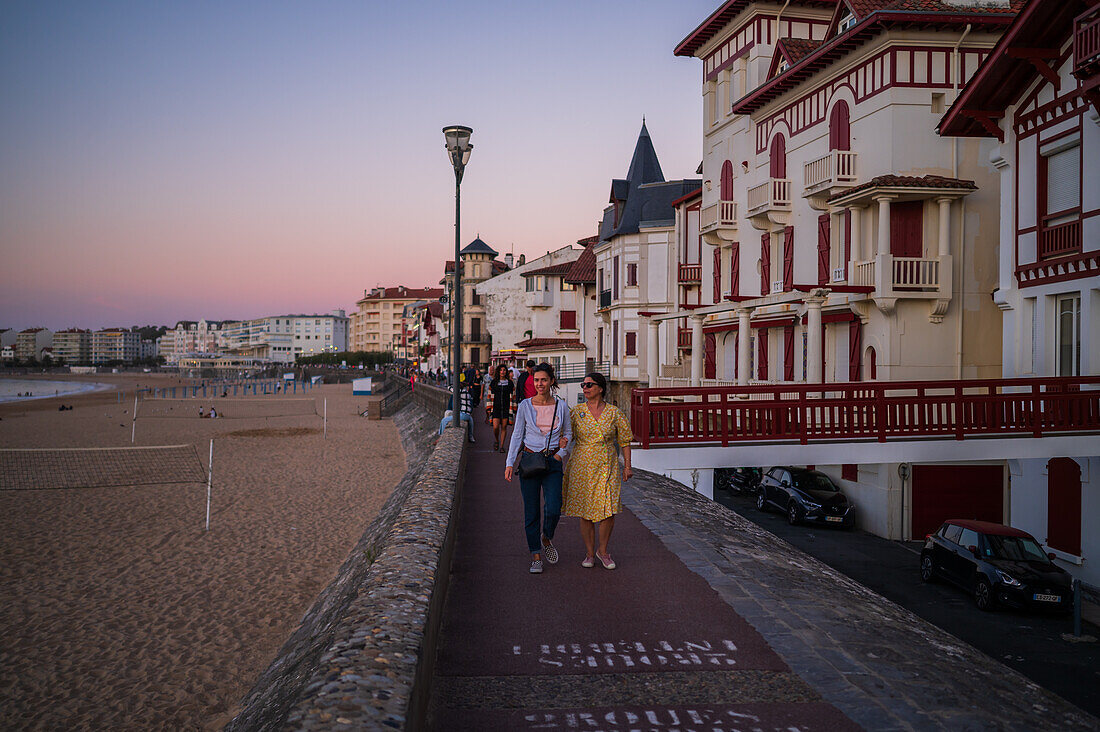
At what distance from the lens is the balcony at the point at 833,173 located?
2091 cm

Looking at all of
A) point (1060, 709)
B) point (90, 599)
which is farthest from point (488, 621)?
point (90, 599)

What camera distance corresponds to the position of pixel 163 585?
14.0m

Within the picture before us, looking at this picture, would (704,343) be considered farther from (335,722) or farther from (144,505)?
(335,722)

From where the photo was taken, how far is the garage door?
19844 mm

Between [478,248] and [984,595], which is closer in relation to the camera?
[984,595]

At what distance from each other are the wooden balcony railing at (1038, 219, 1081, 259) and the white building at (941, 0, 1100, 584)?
2 cm

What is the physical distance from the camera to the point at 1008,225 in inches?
639

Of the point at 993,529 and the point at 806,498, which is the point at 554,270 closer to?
the point at 806,498

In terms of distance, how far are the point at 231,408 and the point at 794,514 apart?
54.8 metres

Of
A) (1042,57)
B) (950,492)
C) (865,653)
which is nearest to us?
(865,653)

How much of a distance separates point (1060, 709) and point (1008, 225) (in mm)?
12839

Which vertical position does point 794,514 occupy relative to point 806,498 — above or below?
below

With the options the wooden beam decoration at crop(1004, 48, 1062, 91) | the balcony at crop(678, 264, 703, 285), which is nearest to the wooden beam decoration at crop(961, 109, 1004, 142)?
the wooden beam decoration at crop(1004, 48, 1062, 91)

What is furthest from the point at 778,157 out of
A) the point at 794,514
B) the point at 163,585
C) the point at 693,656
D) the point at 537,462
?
the point at 693,656
